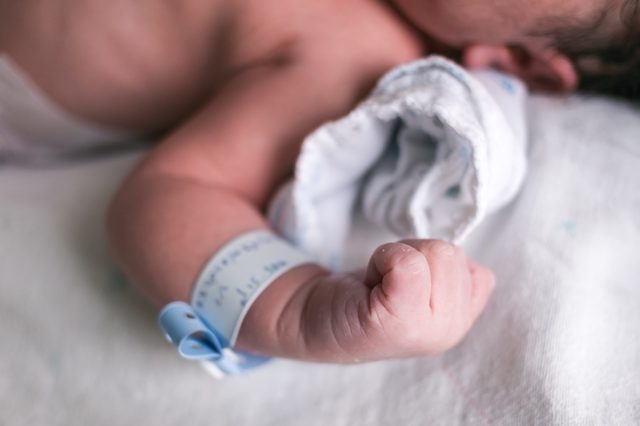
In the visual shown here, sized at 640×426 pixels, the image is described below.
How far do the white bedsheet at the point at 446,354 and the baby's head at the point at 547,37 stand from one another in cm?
10

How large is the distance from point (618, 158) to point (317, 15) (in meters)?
0.42

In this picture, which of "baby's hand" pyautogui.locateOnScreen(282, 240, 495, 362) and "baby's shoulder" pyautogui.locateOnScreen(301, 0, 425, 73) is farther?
"baby's shoulder" pyautogui.locateOnScreen(301, 0, 425, 73)

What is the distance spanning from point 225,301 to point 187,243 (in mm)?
80

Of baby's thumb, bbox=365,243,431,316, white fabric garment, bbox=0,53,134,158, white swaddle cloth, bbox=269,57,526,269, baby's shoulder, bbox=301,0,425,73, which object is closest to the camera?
baby's thumb, bbox=365,243,431,316

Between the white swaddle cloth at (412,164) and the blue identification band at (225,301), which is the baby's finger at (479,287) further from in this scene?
Answer: the blue identification band at (225,301)

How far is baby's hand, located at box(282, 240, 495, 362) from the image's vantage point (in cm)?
49

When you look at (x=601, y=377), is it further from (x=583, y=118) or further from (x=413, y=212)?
(x=583, y=118)

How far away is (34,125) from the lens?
91 cm

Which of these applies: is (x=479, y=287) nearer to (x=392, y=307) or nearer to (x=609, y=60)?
(x=392, y=307)

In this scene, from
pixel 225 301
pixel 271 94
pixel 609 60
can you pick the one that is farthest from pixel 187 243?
pixel 609 60

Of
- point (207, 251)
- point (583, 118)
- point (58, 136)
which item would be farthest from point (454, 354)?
point (58, 136)

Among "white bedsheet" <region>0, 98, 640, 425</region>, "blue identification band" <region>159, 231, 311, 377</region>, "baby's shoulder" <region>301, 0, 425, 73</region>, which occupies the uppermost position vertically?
"baby's shoulder" <region>301, 0, 425, 73</region>

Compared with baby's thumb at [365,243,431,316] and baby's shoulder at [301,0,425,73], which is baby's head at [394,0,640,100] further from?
baby's thumb at [365,243,431,316]

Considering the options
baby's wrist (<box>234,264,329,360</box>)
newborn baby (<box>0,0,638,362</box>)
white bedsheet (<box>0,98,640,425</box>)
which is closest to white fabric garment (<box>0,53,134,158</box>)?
newborn baby (<box>0,0,638,362</box>)
